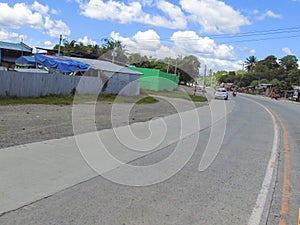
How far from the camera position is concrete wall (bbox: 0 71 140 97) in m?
16.7

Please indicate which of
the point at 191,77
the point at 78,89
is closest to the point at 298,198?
the point at 78,89

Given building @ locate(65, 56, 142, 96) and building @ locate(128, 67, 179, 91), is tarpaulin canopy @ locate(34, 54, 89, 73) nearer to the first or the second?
building @ locate(65, 56, 142, 96)

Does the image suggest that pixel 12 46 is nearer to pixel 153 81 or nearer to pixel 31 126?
pixel 153 81

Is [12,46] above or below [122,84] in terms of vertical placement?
above

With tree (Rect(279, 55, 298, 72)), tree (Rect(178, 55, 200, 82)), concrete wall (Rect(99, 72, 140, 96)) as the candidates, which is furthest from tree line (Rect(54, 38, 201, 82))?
tree (Rect(279, 55, 298, 72))

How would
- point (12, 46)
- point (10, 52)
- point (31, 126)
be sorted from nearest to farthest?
point (31, 126), point (12, 46), point (10, 52)

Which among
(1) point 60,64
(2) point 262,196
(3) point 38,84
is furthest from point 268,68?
(2) point 262,196

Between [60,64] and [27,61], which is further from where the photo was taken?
[27,61]

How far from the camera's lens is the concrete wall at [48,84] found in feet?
54.9

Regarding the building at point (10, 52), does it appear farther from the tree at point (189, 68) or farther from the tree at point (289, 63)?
the tree at point (289, 63)

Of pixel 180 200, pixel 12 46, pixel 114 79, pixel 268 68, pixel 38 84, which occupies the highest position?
pixel 268 68

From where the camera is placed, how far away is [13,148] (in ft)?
22.8

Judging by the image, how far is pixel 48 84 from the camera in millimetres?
19781

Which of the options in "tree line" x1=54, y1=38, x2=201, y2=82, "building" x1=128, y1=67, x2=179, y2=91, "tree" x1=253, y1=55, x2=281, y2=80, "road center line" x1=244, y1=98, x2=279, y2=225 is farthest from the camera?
"tree" x1=253, y1=55, x2=281, y2=80
